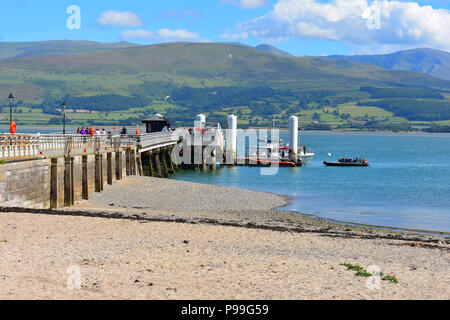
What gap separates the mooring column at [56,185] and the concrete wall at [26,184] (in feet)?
0.77

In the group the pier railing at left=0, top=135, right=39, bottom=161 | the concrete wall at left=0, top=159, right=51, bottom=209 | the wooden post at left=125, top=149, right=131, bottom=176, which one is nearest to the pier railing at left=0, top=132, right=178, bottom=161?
the pier railing at left=0, top=135, right=39, bottom=161

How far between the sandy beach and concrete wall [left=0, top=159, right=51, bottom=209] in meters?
2.63

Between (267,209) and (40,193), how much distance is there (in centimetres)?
1464

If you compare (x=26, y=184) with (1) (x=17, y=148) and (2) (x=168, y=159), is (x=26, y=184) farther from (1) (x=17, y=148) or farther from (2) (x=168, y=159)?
(2) (x=168, y=159)

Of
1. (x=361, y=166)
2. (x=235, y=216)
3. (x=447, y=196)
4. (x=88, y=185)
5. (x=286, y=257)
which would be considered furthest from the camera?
(x=361, y=166)

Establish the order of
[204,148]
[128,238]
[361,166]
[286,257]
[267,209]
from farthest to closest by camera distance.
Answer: [361,166] < [204,148] < [267,209] < [128,238] < [286,257]

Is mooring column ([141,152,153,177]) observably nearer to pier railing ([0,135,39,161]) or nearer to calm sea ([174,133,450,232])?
calm sea ([174,133,450,232])

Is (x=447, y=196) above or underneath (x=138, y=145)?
underneath

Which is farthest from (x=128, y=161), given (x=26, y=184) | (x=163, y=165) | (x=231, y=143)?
(x=231, y=143)

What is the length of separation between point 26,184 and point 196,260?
1204 cm

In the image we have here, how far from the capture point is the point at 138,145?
52.2 metres
